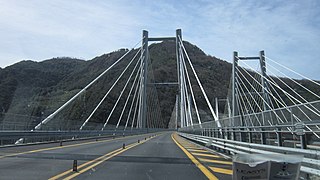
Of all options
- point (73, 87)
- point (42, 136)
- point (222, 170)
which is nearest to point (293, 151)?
point (222, 170)

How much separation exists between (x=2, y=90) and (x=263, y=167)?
28.8 meters

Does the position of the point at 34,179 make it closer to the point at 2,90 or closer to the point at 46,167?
the point at 46,167

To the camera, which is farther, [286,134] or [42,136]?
[42,136]

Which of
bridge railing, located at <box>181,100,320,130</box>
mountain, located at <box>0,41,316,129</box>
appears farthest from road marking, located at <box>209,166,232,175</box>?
mountain, located at <box>0,41,316,129</box>

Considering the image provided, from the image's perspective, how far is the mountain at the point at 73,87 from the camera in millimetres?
29922

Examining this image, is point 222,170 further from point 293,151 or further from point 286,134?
point 293,151

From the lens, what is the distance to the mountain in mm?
29922

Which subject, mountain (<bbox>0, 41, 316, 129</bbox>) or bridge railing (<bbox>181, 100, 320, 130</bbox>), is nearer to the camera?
bridge railing (<bbox>181, 100, 320, 130</bbox>)

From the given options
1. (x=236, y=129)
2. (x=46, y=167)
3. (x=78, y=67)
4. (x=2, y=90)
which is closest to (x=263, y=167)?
(x=46, y=167)

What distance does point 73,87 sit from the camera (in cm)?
5425

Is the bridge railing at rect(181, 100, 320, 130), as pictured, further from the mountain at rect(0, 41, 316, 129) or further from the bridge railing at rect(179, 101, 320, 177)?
the mountain at rect(0, 41, 316, 129)

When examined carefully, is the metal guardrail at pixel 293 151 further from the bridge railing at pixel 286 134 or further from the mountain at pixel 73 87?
the mountain at pixel 73 87

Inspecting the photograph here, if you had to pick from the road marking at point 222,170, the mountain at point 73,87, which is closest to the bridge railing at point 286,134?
the road marking at point 222,170

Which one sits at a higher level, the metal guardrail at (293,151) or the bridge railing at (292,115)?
the bridge railing at (292,115)
